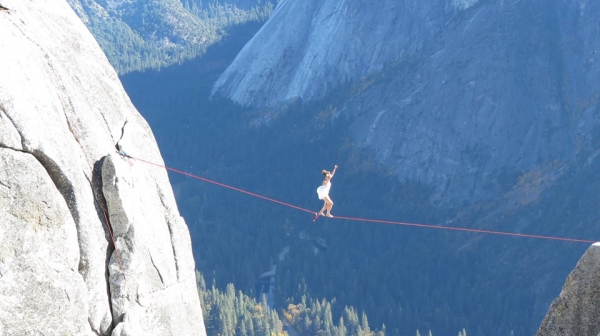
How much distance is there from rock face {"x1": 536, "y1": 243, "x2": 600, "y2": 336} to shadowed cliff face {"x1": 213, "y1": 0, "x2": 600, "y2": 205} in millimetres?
104039

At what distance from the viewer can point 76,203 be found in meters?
21.4

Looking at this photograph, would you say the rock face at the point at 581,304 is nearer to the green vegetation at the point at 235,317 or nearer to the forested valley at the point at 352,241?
the green vegetation at the point at 235,317

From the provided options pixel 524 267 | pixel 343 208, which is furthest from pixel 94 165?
pixel 343 208

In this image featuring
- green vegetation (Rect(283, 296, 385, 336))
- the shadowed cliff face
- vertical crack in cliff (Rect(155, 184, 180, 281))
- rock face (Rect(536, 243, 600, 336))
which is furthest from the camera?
the shadowed cliff face

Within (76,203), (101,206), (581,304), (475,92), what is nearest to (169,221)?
(101,206)

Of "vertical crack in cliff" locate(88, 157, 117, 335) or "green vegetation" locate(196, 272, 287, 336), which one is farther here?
"green vegetation" locate(196, 272, 287, 336)

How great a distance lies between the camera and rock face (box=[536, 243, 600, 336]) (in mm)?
20172

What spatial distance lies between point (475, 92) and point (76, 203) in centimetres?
11538

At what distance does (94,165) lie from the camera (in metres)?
22.8

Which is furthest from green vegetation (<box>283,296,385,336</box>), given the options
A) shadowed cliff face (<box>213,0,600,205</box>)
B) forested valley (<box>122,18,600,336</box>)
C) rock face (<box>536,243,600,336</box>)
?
rock face (<box>536,243,600,336</box>)

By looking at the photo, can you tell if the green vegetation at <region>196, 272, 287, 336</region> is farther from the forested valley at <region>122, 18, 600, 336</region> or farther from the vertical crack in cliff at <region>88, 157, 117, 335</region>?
the vertical crack in cliff at <region>88, 157, 117, 335</region>

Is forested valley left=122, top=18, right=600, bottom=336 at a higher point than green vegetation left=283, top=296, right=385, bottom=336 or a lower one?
higher

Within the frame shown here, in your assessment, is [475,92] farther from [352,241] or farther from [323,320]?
[323,320]

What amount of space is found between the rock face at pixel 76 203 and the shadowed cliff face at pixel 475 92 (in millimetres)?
102398
